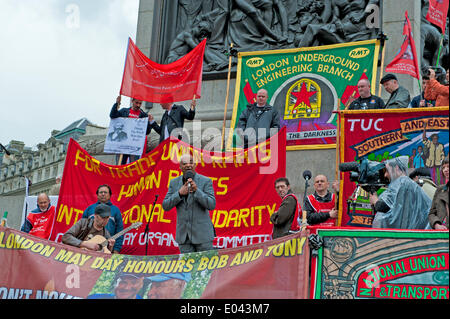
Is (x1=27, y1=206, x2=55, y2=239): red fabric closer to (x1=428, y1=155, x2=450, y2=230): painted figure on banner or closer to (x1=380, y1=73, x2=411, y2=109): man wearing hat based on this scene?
(x1=380, y1=73, x2=411, y2=109): man wearing hat

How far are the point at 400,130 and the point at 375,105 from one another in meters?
2.05

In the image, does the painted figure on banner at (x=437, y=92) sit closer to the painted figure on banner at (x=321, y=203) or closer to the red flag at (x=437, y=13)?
A: the painted figure on banner at (x=321, y=203)

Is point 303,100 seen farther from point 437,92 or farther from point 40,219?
point 40,219

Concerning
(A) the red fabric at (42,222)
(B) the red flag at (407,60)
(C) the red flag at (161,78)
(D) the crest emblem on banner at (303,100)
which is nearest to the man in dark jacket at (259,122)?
(D) the crest emblem on banner at (303,100)

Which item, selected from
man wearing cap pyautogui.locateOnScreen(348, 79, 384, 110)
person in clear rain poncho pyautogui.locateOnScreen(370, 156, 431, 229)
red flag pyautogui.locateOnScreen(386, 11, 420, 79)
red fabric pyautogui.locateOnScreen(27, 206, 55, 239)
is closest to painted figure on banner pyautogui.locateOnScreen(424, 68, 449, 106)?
man wearing cap pyautogui.locateOnScreen(348, 79, 384, 110)

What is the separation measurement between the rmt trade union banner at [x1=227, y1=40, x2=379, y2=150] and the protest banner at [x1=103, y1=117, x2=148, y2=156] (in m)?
1.61

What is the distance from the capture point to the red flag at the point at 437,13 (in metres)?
13.9

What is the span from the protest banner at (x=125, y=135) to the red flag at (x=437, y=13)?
530 centimetres

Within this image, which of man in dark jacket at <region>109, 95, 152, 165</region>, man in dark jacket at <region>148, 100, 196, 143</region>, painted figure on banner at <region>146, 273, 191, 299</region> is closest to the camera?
painted figure on banner at <region>146, 273, 191, 299</region>

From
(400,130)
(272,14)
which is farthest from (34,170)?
(400,130)

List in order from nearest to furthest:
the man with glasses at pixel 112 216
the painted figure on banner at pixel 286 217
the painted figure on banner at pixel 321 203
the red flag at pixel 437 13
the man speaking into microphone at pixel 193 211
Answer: the painted figure on banner at pixel 286 217 → the man speaking into microphone at pixel 193 211 → the painted figure on banner at pixel 321 203 → the man with glasses at pixel 112 216 → the red flag at pixel 437 13

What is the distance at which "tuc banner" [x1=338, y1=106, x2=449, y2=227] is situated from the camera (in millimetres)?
10305

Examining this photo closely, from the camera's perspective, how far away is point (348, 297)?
26.1ft

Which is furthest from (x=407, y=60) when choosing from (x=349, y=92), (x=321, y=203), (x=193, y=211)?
(x=193, y=211)
